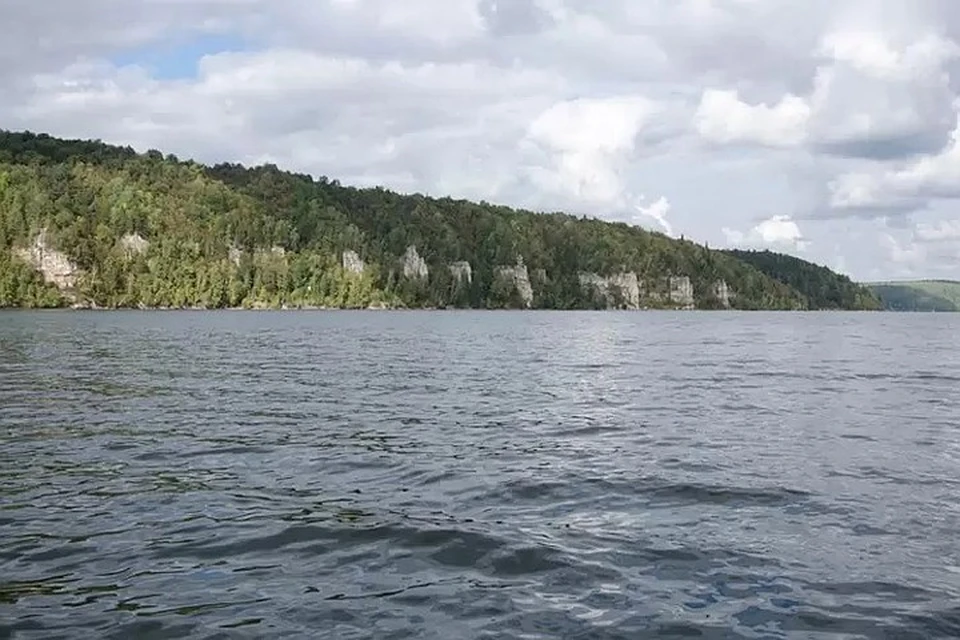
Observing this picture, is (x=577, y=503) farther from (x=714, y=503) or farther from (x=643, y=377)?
(x=643, y=377)

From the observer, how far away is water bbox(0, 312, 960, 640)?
11.2 metres

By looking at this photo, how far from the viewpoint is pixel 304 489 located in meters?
17.9

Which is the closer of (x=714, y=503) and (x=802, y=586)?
(x=802, y=586)

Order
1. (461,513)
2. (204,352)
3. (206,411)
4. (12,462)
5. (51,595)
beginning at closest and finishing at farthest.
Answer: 1. (51,595)
2. (461,513)
3. (12,462)
4. (206,411)
5. (204,352)

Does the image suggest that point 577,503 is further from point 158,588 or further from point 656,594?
point 158,588

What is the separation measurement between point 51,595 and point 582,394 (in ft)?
89.6

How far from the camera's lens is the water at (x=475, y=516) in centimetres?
1125

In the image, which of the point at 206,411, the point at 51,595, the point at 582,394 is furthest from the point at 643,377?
the point at 51,595

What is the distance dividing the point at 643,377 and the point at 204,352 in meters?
31.9

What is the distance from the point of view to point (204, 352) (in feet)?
205

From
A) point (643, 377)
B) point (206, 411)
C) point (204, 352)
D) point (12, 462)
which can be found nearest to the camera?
point (12, 462)

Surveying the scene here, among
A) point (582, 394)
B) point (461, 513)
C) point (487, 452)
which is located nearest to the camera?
point (461, 513)

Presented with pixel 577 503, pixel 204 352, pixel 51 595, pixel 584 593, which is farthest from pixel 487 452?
pixel 204 352

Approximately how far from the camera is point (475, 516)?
1590 cm
